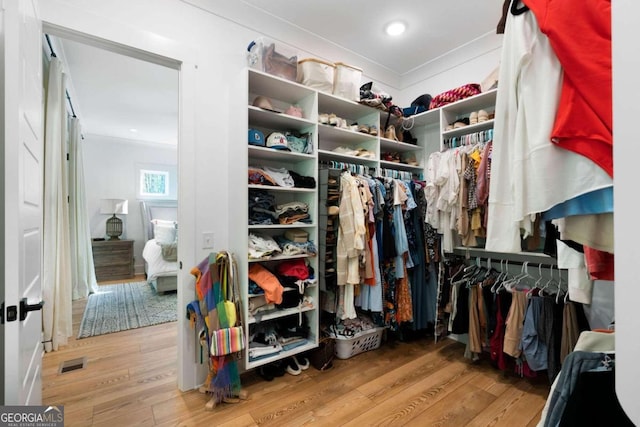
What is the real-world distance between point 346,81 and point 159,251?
11.9 feet

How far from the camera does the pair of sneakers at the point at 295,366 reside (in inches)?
81.3

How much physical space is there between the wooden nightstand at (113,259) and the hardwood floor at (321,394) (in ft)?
8.95

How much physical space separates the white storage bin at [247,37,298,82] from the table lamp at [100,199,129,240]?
14.6 feet

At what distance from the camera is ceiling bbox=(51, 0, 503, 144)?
2102mm

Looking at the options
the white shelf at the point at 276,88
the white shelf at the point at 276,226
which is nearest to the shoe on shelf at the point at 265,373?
the white shelf at the point at 276,226

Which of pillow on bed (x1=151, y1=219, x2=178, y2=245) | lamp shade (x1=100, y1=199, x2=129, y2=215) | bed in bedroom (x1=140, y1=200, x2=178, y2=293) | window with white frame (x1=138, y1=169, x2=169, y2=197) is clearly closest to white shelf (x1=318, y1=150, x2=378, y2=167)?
bed in bedroom (x1=140, y1=200, x2=178, y2=293)

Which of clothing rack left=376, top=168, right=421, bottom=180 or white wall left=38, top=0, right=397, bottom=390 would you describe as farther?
clothing rack left=376, top=168, right=421, bottom=180

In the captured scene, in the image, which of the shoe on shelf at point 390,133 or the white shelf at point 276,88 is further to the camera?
the shoe on shelf at point 390,133

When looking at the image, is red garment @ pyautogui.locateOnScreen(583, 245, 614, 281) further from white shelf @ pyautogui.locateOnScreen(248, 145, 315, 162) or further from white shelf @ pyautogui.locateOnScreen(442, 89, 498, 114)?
white shelf @ pyautogui.locateOnScreen(442, 89, 498, 114)

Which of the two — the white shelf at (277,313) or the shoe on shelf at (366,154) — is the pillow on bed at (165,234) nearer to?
the white shelf at (277,313)

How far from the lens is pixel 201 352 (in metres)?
1.83

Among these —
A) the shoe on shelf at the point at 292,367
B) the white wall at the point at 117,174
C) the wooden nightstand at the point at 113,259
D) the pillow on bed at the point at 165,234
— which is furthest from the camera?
the white wall at the point at 117,174

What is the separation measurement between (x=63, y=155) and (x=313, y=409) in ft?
10.7

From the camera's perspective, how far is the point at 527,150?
721 millimetres
